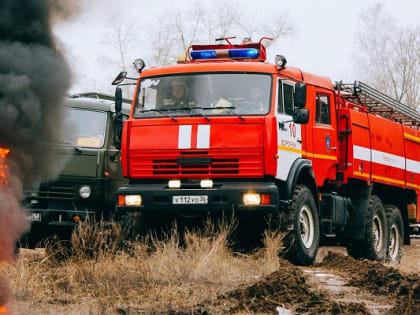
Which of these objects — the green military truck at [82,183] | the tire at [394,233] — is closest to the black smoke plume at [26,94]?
the green military truck at [82,183]

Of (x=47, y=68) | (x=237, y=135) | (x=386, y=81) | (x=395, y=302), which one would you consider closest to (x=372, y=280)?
(x=395, y=302)

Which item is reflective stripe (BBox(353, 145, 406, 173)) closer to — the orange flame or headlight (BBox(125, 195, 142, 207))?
headlight (BBox(125, 195, 142, 207))

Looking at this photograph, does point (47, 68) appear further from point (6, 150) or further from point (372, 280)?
point (372, 280)

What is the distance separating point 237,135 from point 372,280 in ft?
9.35

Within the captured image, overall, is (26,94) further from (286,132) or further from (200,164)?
(286,132)

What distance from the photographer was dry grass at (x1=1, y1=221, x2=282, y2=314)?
888 cm

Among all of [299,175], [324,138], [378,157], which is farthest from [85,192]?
[378,157]

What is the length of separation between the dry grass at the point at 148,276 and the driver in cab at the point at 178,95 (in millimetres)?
1914

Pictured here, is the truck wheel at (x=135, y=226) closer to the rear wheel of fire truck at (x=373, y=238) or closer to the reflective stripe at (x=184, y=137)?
the reflective stripe at (x=184, y=137)

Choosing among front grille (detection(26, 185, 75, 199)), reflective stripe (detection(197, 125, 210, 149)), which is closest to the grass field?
reflective stripe (detection(197, 125, 210, 149))

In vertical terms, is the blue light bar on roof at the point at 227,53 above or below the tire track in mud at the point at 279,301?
Answer: above

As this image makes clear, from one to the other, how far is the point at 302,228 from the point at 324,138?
182cm

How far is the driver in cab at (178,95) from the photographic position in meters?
12.4

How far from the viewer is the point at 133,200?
12.1 m
